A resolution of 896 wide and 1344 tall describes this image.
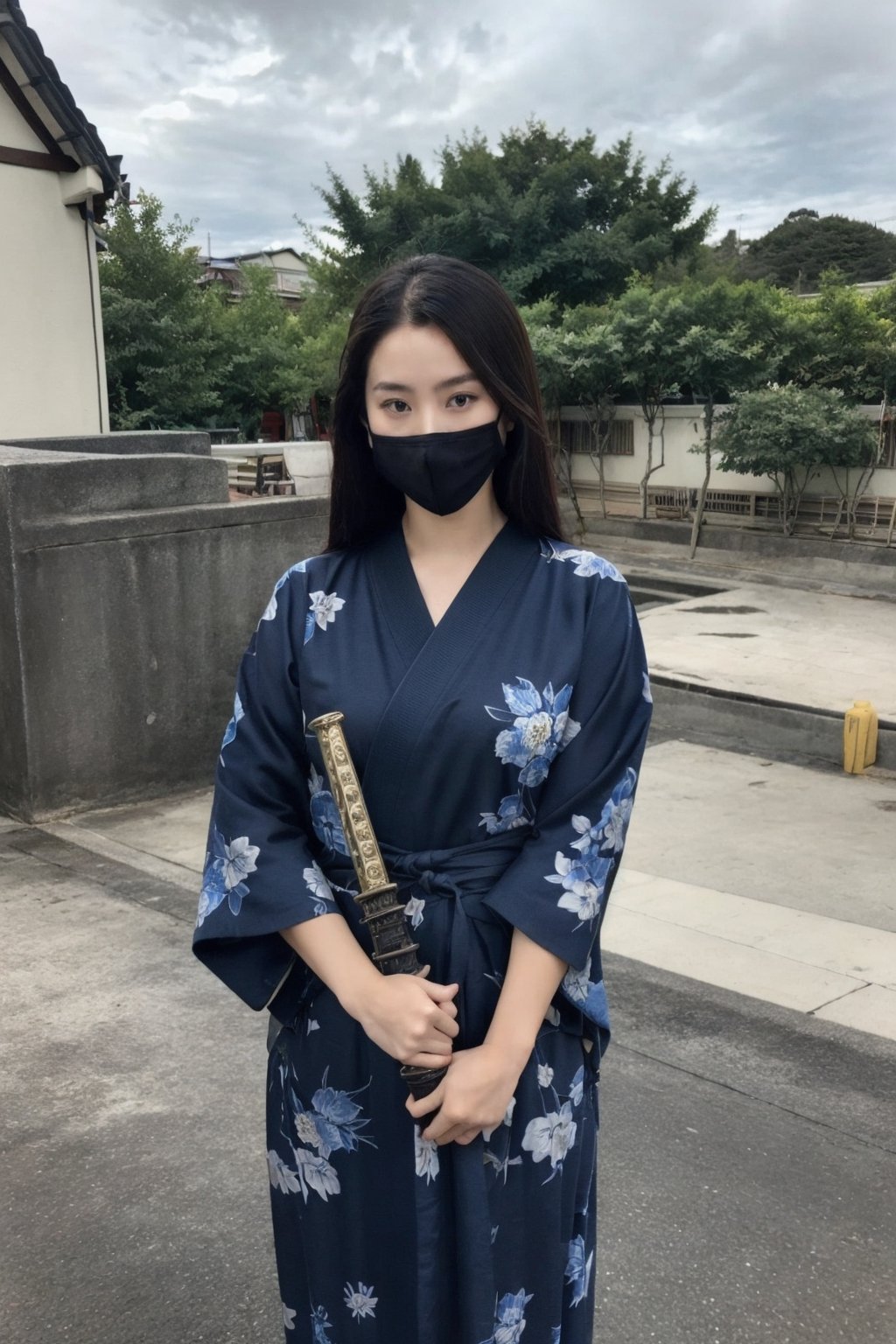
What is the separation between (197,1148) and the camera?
2654 millimetres

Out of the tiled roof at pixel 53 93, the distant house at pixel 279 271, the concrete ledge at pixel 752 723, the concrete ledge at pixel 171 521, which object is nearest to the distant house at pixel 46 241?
the tiled roof at pixel 53 93

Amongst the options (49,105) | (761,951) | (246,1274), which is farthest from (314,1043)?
(49,105)

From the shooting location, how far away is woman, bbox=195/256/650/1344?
1.49m

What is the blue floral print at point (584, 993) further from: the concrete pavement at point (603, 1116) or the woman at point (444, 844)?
the concrete pavement at point (603, 1116)

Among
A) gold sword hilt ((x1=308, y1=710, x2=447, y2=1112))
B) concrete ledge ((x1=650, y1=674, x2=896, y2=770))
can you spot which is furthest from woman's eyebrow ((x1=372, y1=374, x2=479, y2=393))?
concrete ledge ((x1=650, y1=674, x2=896, y2=770))

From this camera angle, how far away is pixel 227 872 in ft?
5.24

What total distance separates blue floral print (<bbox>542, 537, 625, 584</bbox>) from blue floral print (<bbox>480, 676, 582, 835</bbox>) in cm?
18

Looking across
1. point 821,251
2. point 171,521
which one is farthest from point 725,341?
point 821,251

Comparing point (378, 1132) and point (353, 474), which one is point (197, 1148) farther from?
point (353, 474)

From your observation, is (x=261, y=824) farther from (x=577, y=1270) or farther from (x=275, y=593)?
(x=577, y=1270)

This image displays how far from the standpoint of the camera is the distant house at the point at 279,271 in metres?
36.4

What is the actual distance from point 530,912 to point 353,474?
2.17 feet

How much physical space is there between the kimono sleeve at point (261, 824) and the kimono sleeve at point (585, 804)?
27 cm

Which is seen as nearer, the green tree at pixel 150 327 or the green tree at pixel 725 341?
the green tree at pixel 725 341
